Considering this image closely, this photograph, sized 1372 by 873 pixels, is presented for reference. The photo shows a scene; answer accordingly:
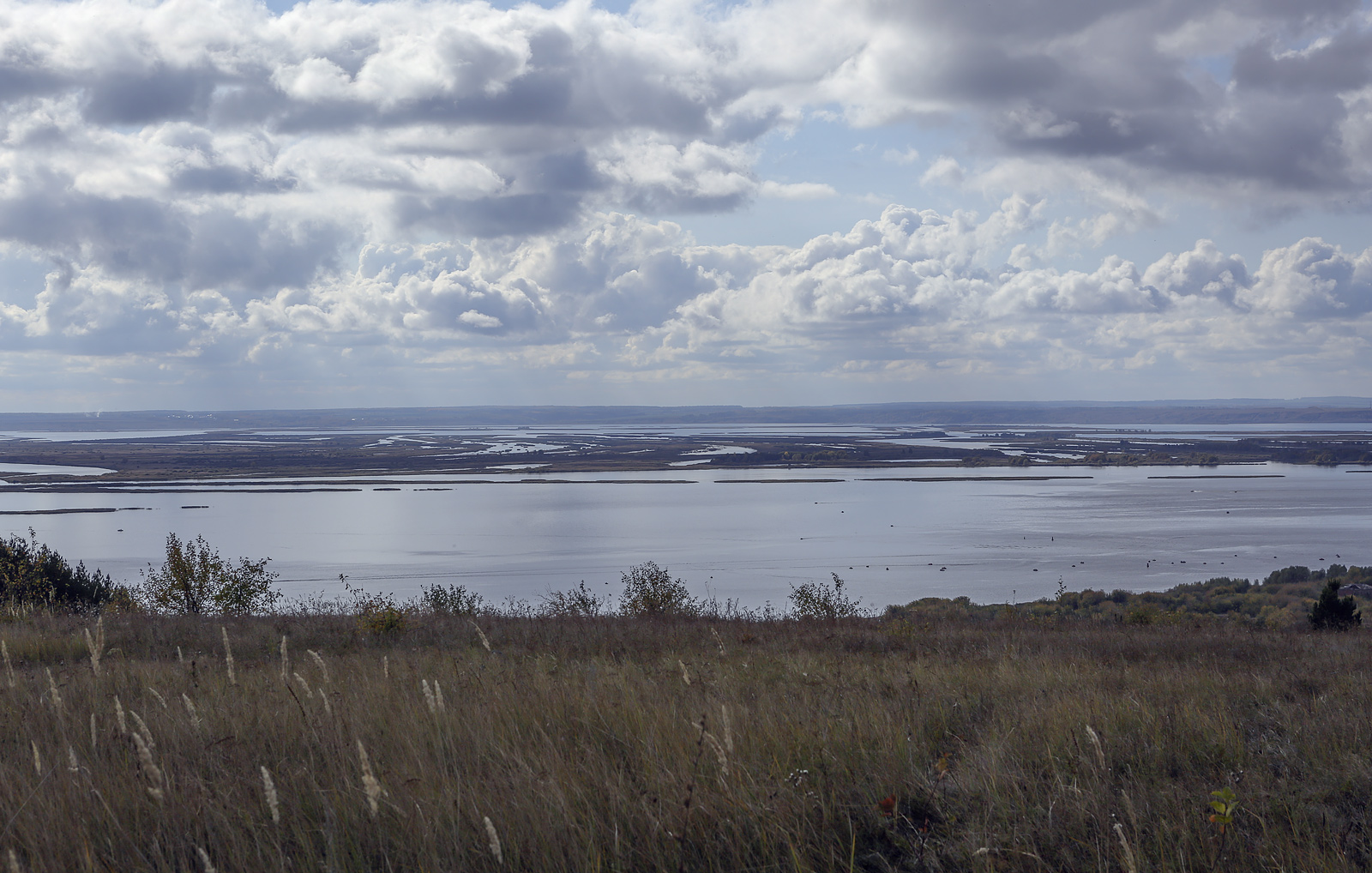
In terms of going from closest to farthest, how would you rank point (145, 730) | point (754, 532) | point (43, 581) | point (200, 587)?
point (145, 730)
point (43, 581)
point (200, 587)
point (754, 532)

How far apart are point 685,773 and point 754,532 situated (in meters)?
74.4

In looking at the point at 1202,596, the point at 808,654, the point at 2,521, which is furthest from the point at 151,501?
the point at 808,654

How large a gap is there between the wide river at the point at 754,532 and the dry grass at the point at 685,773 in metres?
33.6

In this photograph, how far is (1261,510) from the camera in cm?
9150

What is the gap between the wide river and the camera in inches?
2238

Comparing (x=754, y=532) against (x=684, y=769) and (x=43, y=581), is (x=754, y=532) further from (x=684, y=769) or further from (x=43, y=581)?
(x=684, y=769)

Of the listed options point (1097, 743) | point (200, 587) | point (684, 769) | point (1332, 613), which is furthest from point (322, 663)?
point (200, 587)

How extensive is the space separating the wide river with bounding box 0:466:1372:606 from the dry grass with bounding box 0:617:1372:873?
33.6 m

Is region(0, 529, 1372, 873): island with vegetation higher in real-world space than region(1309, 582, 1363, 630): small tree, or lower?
higher

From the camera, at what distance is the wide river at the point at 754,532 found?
5684cm

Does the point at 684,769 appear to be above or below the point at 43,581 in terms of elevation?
above

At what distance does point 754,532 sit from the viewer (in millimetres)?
78000

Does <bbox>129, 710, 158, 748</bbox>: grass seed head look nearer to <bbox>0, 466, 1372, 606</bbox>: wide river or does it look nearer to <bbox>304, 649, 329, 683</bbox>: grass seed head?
<bbox>304, 649, 329, 683</bbox>: grass seed head

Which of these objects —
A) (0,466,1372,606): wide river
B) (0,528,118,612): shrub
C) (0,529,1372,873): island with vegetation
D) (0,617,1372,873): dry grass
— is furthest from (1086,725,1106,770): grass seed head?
(0,466,1372,606): wide river
